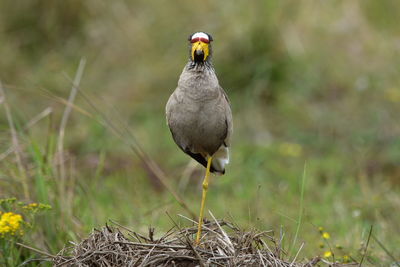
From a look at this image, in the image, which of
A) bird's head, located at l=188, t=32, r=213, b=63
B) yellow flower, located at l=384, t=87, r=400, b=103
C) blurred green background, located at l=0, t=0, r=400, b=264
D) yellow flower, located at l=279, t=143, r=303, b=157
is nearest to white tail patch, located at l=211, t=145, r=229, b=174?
bird's head, located at l=188, t=32, r=213, b=63

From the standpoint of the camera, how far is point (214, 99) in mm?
3879

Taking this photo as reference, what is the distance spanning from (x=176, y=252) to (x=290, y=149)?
431cm

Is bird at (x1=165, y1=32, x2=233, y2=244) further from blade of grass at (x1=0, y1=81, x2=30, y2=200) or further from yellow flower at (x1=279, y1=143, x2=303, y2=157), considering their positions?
yellow flower at (x1=279, y1=143, x2=303, y2=157)

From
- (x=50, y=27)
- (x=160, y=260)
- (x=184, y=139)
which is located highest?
(x=50, y=27)

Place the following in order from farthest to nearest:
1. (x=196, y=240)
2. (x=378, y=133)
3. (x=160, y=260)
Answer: (x=378, y=133) < (x=196, y=240) < (x=160, y=260)

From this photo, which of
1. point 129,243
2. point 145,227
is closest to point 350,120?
point 145,227

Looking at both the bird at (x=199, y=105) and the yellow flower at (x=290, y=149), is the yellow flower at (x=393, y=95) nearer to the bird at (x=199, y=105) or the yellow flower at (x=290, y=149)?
the yellow flower at (x=290, y=149)

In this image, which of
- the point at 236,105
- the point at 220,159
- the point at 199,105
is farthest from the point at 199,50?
the point at 236,105

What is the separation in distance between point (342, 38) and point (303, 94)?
1.46 metres

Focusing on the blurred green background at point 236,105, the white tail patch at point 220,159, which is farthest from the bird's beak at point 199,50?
the blurred green background at point 236,105

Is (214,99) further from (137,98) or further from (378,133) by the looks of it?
(137,98)

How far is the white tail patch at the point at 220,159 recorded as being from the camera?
4.37 meters

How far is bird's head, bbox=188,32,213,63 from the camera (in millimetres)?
3842

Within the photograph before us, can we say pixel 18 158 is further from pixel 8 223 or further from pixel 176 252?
pixel 176 252
